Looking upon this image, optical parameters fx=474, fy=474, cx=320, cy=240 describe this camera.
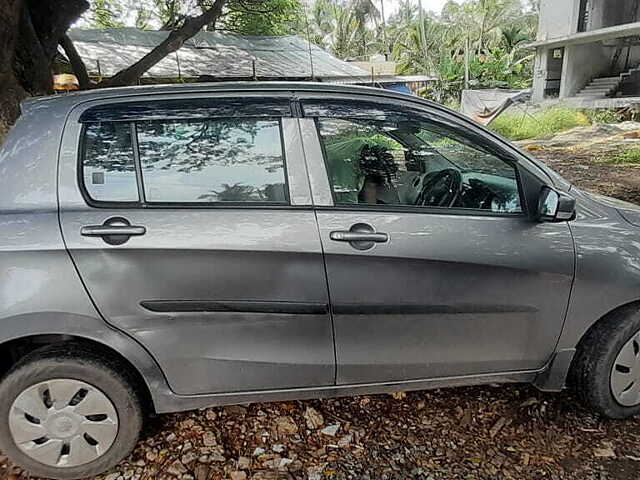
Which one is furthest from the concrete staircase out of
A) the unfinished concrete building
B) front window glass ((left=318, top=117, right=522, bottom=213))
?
front window glass ((left=318, top=117, right=522, bottom=213))

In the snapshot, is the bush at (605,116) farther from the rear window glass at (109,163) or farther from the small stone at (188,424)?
the rear window glass at (109,163)

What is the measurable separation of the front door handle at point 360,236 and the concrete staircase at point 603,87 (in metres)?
23.7

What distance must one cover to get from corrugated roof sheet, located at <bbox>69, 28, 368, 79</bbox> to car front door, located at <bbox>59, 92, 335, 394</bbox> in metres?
13.9

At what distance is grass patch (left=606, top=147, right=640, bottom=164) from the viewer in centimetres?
991

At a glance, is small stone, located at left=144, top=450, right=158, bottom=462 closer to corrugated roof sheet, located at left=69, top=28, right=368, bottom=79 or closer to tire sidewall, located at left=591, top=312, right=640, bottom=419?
tire sidewall, located at left=591, top=312, right=640, bottom=419

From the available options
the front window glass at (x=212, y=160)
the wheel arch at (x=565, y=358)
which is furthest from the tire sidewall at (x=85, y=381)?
the wheel arch at (x=565, y=358)

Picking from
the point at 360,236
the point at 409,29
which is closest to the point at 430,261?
the point at 360,236

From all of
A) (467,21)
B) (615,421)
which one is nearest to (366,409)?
(615,421)

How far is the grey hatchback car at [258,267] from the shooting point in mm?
1997

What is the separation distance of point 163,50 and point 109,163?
25.6 feet

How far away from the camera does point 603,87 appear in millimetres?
21906

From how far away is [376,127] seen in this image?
236cm

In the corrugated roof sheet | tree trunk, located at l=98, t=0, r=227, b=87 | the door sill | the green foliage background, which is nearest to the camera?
the door sill

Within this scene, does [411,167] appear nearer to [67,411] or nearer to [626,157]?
[67,411]
